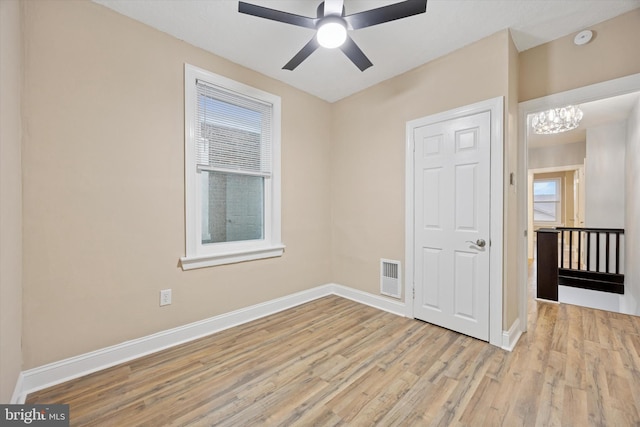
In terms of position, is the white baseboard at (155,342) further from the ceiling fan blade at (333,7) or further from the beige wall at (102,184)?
the ceiling fan blade at (333,7)

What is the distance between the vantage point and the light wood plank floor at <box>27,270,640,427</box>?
1562 millimetres

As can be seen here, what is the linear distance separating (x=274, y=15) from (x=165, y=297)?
2433mm

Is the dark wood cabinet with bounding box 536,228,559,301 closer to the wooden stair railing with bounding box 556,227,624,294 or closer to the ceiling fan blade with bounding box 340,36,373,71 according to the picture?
the wooden stair railing with bounding box 556,227,624,294

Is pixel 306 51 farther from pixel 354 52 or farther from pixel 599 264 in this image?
pixel 599 264

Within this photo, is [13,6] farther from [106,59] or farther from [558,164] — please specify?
[558,164]

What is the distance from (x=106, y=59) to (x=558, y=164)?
8282 mm

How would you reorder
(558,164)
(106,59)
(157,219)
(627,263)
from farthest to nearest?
(558,164) < (627,263) < (157,219) < (106,59)

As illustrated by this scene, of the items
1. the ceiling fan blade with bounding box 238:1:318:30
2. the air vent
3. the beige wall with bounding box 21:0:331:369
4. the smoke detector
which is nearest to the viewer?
the ceiling fan blade with bounding box 238:1:318:30

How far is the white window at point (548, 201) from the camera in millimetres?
7754

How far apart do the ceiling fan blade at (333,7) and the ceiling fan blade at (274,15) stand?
10 centimetres

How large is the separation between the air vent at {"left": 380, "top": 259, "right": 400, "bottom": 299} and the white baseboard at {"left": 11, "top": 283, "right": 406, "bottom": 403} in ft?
0.36

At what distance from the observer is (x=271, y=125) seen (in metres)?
3.14

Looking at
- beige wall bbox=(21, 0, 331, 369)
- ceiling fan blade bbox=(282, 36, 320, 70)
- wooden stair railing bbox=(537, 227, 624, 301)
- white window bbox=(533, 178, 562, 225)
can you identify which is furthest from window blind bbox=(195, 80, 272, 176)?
white window bbox=(533, 178, 562, 225)

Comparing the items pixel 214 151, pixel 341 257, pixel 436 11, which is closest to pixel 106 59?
pixel 214 151
